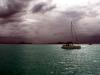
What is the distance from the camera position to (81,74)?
189ft

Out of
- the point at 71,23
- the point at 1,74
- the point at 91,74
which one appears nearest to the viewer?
the point at 1,74

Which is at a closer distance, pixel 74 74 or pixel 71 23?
pixel 74 74

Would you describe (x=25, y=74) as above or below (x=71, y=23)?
below

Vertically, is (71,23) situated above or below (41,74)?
above

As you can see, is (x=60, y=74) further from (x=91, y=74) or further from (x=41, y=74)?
(x=91, y=74)

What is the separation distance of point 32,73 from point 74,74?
43.3 feet

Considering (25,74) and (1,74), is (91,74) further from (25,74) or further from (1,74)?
(1,74)

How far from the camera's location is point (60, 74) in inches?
2243

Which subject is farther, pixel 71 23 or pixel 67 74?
pixel 71 23

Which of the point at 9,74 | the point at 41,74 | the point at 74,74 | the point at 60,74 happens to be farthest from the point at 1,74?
the point at 74,74

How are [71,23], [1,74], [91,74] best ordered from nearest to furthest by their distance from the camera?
[1,74] → [91,74] → [71,23]

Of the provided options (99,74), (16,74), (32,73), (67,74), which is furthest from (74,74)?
(16,74)

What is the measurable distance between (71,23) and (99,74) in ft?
418

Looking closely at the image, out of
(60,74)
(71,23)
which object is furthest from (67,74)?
(71,23)
